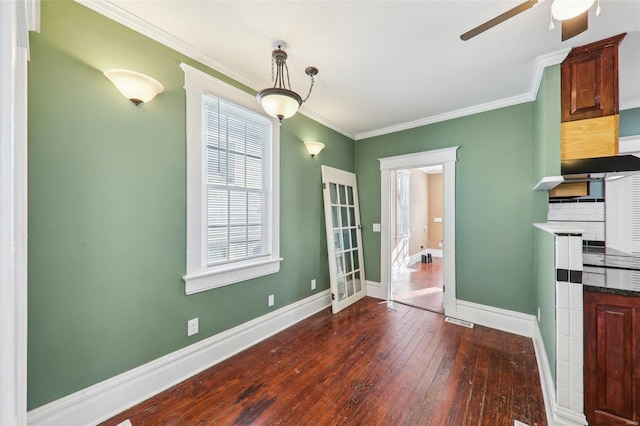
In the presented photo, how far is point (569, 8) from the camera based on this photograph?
48.8 inches

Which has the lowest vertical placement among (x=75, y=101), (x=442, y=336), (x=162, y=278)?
(x=442, y=336)

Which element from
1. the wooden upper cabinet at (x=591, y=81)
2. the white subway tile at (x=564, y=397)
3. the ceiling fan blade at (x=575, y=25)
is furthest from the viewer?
the wooden upper cabinet at (x=591, y=81)

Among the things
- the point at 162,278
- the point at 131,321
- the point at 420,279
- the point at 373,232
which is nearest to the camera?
the point at 131,321

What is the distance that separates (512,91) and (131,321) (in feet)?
13.7

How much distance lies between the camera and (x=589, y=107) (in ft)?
6.65

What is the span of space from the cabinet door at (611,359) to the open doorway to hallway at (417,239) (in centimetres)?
189

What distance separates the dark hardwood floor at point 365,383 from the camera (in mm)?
1695

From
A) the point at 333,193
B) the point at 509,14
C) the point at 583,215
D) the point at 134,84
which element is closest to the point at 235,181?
the point at 134,84

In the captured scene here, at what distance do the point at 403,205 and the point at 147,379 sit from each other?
5.58 m

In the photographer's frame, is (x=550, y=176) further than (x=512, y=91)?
No

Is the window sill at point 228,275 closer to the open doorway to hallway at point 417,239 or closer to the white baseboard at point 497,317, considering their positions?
the open doorway to hallway at point 417,239

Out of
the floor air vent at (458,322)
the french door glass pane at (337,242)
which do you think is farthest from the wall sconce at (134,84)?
the floor air vent at (458,322)

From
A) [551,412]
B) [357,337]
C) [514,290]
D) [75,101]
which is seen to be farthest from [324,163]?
[551,412]

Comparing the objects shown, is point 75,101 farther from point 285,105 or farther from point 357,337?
point 357,337
